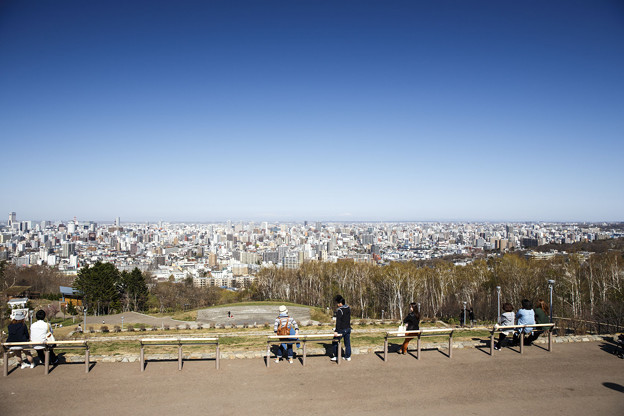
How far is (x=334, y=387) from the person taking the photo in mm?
6355

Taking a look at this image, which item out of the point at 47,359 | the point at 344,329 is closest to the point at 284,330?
the point at 344,329

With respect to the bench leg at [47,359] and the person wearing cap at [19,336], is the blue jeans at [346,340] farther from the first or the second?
the person wearing cap at [19,336]

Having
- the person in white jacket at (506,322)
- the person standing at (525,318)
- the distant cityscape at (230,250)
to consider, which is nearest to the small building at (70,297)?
the distant cityscape at (230,250)

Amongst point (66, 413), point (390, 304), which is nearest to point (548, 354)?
point (66, 413)

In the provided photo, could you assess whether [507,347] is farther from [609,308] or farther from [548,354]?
[609,308]

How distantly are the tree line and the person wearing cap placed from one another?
65.6ft

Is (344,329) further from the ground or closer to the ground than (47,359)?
further from the ground

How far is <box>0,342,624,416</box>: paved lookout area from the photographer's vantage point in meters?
5.61

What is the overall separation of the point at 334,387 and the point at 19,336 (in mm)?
5593

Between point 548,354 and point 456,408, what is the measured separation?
3.81 m

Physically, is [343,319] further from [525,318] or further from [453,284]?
[453,284]

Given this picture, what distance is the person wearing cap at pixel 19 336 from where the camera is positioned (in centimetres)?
693

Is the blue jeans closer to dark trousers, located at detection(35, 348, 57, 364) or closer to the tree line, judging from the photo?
dark trousers, located at detection(35, 348, 57, 364)

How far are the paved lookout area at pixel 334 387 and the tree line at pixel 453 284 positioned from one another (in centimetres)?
1322
